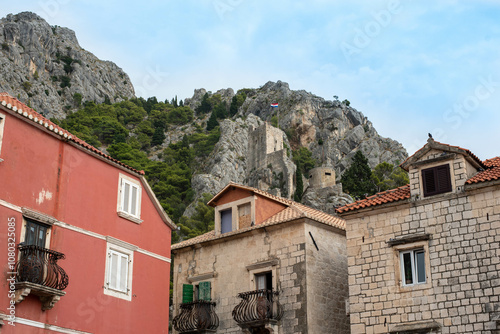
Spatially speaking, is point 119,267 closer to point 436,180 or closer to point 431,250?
point 431,250

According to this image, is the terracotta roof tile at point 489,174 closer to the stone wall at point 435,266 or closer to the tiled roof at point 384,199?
the stone wall at point 435,266

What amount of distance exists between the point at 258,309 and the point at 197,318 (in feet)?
10.7

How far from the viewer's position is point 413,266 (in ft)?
66.8

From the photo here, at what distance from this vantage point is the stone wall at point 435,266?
18.8m

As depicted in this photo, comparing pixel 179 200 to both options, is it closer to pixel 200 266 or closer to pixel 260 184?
pixel 260 184

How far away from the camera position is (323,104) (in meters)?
144

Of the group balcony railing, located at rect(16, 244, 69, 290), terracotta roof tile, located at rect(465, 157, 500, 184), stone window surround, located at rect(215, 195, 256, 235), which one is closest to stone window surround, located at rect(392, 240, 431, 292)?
terracotta roof tile, located at rect(465, 157, 500, 184)

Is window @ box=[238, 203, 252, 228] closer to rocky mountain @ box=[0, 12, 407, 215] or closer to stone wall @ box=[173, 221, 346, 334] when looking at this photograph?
stone wall @ box=[173, 221, 346, 334]

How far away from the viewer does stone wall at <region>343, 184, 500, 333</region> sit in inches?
738

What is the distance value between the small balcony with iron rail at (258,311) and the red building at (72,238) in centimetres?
326

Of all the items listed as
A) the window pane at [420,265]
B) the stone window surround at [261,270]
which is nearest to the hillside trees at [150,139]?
the stone window surround at [261,270]

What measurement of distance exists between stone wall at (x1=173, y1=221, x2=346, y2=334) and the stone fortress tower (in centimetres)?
7236

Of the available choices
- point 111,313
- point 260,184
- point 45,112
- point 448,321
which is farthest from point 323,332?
point 45,112

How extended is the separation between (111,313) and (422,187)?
11.6m
